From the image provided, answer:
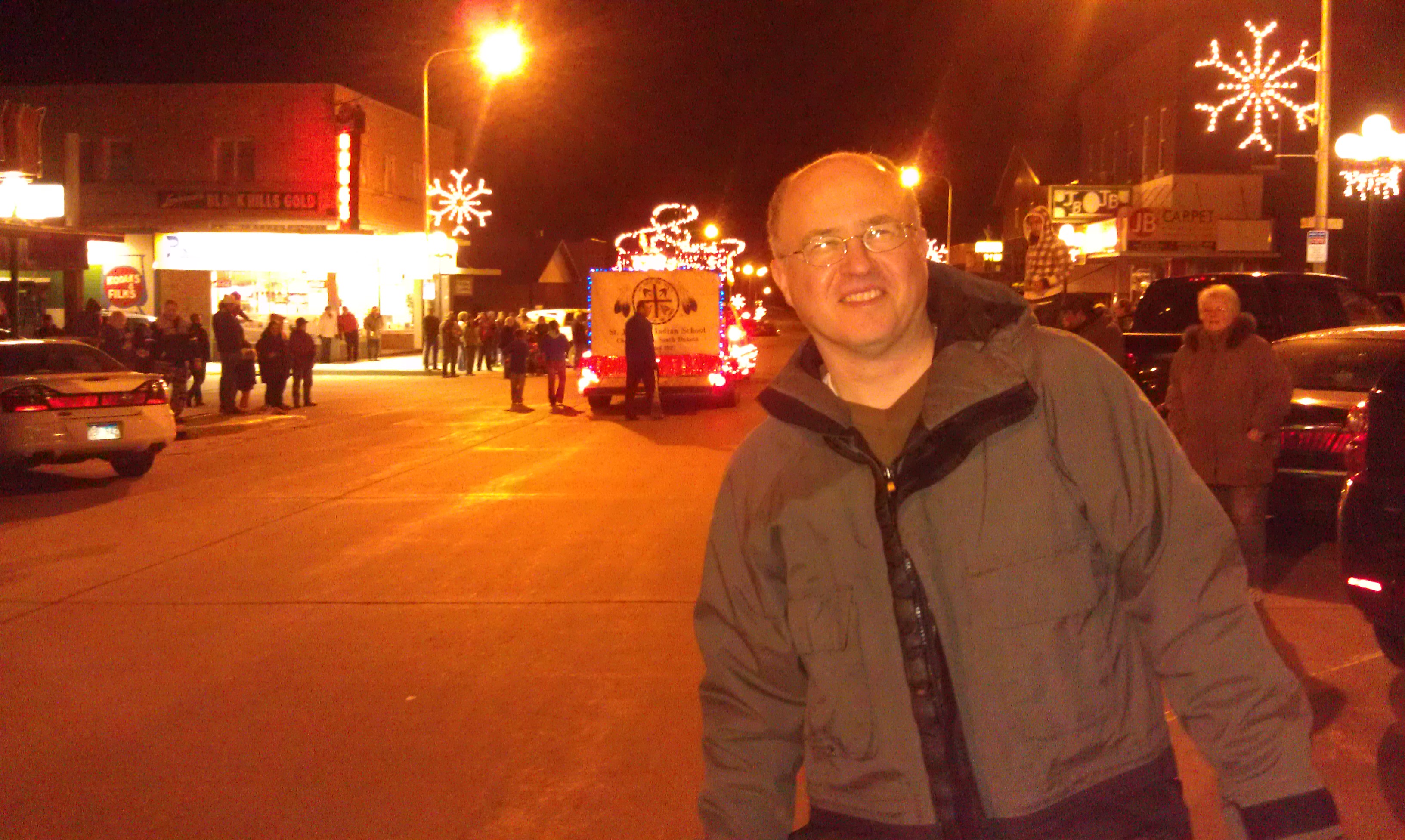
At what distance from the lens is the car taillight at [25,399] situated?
1430 cm

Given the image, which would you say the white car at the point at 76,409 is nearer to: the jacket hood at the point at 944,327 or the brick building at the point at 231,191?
the jacket hood at the point at 944,327

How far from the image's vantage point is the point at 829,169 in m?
2.77

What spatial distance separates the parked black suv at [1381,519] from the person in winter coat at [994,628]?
14.6ft

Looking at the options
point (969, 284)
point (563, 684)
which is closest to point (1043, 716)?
point (969, 284)

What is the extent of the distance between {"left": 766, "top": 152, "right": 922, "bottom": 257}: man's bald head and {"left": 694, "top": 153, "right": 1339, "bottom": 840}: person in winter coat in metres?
0.28

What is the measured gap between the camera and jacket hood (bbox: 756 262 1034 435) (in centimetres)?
262

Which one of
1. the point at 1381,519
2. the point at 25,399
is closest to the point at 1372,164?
the point at 1381,519

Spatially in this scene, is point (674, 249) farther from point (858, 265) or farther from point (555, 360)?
point (858, 265)

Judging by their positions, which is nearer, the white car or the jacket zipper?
the jacket zipper

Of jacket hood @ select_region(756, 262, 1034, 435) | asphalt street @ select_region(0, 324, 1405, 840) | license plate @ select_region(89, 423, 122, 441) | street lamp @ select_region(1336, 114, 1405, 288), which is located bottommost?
asphalt street @ select_region(0, 324, 1405, 840)

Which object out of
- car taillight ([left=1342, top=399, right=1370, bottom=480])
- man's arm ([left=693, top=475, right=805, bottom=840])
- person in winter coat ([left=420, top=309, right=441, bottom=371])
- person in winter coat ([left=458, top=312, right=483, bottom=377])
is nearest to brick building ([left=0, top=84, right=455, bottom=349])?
person in winter coat ([left=458, top=312, right=483, bottom=377])

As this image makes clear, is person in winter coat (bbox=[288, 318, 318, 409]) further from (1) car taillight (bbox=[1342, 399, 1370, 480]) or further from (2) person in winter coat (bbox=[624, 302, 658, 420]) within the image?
(1) car taillight (bbox=[1342, 399, 1370, 480])

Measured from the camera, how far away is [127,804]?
17.8 feet

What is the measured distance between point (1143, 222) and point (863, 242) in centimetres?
3299
